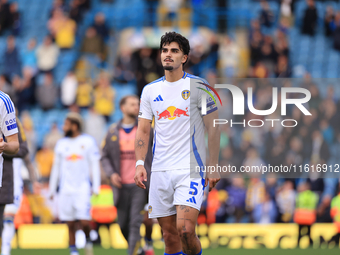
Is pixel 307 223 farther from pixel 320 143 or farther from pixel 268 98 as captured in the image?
pixel 268 98

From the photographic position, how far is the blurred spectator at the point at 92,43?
18.5 meters

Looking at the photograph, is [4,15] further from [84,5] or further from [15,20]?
[84,5]

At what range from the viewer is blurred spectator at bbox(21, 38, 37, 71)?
60.6ft

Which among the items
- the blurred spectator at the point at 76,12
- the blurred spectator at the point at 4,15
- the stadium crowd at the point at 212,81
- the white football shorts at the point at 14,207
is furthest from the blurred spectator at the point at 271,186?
the blurred spectator at the point at 4,15

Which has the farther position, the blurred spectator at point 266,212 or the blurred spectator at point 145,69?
the blurred spectator at point 145,69

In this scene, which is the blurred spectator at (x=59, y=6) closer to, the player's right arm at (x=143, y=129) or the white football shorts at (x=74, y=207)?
the white football shorts at (x=74, y=207)

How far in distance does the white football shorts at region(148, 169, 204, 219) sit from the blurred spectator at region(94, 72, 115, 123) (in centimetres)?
1118

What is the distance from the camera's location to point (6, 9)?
797 inches

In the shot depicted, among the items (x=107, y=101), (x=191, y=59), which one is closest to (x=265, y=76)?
(x=191, y=59)

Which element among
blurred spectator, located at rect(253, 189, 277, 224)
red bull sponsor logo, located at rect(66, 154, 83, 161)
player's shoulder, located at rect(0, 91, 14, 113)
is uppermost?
player's shoulder, located at rect(0, 91, 14, 113)

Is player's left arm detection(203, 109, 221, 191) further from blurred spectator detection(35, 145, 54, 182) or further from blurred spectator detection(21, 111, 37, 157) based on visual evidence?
blurred spectator detection(21, 111, 37, 157)

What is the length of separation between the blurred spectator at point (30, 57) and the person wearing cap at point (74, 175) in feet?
31.0

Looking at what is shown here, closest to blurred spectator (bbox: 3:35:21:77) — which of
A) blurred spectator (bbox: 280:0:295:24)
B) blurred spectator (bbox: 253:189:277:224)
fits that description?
blurred spectator (bbox: 280:0:295:24)

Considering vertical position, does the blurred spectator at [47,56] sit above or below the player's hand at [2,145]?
above
